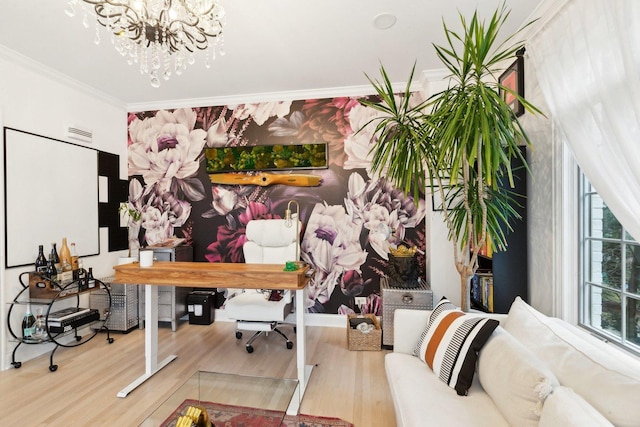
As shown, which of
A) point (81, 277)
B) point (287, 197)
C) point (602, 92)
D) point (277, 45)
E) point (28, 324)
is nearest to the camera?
point (602, 92)

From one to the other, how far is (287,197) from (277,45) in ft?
5.01

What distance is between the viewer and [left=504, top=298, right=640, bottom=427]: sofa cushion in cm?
91

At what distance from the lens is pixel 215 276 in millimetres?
2080

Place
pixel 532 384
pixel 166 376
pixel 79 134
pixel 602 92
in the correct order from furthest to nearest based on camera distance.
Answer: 1. pixel 79 134
2. pixel 166 376
3. pixel 602 92
4. pixel 532 384

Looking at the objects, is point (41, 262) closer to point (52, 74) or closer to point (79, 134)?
point (79, 134)

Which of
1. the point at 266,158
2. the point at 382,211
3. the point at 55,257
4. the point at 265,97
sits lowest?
the point at 55,257

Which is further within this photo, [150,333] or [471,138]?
[150,333]

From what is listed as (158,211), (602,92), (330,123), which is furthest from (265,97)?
(602,92)

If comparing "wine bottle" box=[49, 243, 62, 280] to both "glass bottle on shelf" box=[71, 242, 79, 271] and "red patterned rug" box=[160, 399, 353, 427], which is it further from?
"red patterned rug" box=[160, 399, 353, 427]

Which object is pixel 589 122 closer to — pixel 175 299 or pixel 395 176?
pixel 395 176

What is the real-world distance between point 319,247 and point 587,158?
2393 mm

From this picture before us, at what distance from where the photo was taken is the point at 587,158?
4.49 ft

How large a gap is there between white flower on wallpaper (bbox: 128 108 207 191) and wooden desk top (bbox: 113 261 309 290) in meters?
1.64

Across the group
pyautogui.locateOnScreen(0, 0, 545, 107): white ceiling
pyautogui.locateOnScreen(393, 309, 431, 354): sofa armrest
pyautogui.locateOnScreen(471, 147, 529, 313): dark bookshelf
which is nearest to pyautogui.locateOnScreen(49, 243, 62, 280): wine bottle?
pyautogui.locateOnScreen(0, 0, 545, 107): white ceiling
